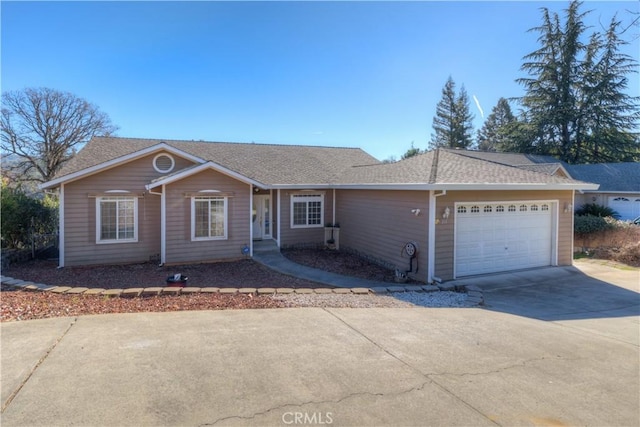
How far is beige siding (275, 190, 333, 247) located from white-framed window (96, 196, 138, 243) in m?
5.53

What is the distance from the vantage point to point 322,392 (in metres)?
3.77

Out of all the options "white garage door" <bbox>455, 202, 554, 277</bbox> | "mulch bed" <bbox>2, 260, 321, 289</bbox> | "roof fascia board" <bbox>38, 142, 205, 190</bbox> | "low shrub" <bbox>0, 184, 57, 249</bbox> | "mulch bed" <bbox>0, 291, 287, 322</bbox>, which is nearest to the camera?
"mulch bed" <bbox>0, 291, 287, 322</bbox>

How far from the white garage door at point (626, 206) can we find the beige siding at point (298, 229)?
17.3m

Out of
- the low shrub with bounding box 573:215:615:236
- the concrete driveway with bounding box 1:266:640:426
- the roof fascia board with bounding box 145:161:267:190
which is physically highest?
the roof fascia board with bounding box 145:161:267:190

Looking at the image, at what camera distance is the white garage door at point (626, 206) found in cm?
2059

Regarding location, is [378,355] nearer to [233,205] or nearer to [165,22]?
[233,205]

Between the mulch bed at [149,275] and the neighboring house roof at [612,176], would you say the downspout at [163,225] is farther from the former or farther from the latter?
the neighboring house roof at [612,176]

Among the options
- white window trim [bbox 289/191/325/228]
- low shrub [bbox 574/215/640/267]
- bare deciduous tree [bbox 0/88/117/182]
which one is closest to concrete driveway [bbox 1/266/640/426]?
white window trim [bbox 289/191/325/228]

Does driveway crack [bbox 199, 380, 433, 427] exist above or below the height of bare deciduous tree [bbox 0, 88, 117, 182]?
below

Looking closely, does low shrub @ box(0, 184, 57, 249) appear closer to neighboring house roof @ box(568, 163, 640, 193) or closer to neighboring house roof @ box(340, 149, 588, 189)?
neighboring house roof @ box(340, 149, 588, 189)

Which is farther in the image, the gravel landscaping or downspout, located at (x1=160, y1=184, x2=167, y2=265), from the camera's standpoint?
downspout, located at (x1=160, y1=184, x2=167, y2=265)

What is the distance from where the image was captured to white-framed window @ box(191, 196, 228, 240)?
41.8ft

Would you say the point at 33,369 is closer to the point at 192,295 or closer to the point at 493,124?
the point at 192,295

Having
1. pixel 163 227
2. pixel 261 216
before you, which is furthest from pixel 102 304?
pixel 261 216
